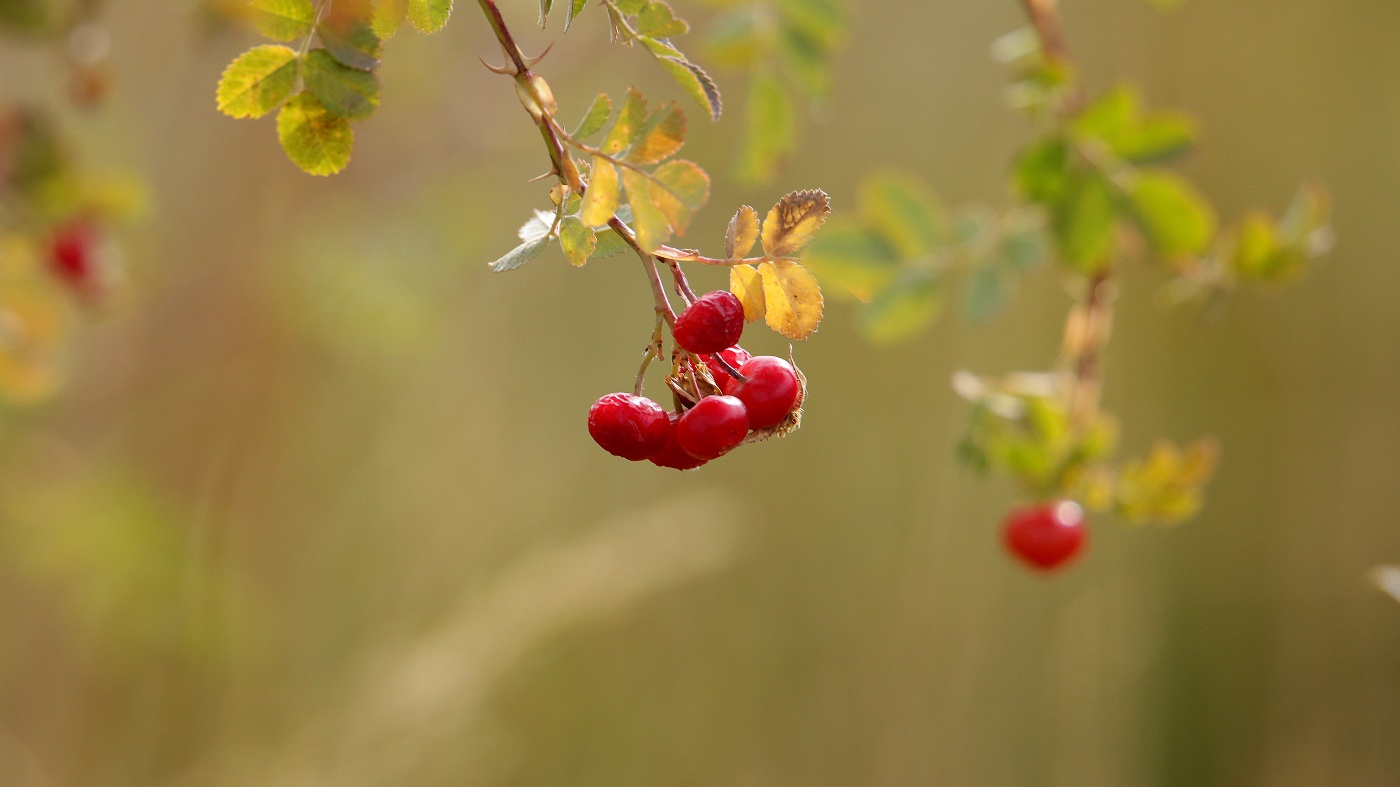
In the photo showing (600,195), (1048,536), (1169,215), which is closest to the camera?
(600,195)

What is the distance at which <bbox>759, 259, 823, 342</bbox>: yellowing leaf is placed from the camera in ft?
0.89

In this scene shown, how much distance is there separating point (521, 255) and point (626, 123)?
0.15 feet

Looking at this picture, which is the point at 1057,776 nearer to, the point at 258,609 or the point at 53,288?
the point at 258,609

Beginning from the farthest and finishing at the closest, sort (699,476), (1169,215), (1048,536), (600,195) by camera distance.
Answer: (699,476), (1048,536), (1169,215), (600,195)

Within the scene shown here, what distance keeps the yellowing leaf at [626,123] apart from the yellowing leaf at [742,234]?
0.12 ft

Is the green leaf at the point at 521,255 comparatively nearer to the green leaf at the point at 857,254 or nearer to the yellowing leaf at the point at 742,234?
the yellowing leaf at the point at 742,234

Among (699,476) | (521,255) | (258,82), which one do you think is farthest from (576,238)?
(699,476)

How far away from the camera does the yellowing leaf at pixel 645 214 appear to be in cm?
24

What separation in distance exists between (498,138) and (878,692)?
948 mm

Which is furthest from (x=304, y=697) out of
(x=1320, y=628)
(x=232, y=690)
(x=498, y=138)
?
(x=1320, y=628)

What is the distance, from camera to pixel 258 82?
287 mm

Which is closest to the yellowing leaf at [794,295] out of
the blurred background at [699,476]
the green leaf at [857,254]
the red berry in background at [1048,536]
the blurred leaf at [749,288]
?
the blurred leaf at [749,288]

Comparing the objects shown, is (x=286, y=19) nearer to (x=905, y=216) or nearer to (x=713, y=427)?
(x=713, y=427)

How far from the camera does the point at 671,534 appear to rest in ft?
3.40
